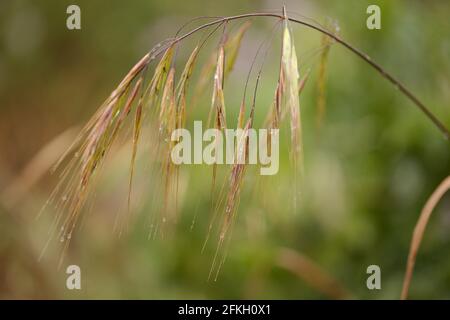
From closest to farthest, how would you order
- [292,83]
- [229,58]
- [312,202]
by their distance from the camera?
[292,83], [229,58], [312,202]

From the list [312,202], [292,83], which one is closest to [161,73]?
[292,83]

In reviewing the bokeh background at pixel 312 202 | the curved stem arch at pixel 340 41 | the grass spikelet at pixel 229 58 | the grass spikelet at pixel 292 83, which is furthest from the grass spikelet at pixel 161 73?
the bokeh background at pixel 312 202

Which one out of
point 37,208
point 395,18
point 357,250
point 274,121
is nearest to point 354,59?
point 395,18

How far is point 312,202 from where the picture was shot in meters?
1.81

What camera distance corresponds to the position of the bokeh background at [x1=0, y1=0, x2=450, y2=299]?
1666 millimetres

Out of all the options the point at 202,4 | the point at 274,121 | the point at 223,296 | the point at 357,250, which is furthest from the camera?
the point at 202,4

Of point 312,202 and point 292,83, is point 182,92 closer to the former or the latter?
point 292,83

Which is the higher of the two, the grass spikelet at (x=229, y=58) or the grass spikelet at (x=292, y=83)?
the grass spikelet at (x=229, y=58)

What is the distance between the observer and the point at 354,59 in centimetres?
200

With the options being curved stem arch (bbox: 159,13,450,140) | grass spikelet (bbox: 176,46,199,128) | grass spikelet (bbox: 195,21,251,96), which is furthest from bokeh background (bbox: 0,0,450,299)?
grass spikelet (bbox: 176,46,199,128)

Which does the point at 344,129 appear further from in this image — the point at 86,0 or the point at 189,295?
the point at 86,0

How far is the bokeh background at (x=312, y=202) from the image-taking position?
1666 mm

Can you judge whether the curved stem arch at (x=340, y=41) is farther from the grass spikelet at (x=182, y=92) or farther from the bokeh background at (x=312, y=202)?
the bokeh background at (x=312, y=202)

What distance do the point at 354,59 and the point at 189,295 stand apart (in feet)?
2.92
